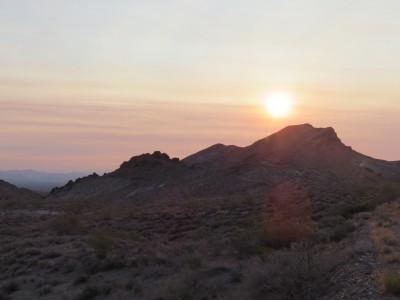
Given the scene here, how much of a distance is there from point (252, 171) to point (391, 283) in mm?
62370

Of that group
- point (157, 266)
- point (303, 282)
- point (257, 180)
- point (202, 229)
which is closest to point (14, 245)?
point (202, 229)

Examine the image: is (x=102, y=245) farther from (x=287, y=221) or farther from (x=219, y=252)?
(x=287, y=221)

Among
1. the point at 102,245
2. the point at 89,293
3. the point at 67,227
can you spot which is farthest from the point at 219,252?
the point at 67,227

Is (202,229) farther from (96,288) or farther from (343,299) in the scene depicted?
(343,299)

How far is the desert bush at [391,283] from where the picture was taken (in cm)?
1119

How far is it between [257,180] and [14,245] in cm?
4525

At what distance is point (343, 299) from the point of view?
37.9 feet

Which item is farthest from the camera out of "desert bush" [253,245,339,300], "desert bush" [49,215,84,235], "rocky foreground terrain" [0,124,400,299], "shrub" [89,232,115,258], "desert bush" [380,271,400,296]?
"desert bush" [49,215,84,235]

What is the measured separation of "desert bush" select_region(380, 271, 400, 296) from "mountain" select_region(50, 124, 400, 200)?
45388 millimetres

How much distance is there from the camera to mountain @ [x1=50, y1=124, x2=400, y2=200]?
69.4 m

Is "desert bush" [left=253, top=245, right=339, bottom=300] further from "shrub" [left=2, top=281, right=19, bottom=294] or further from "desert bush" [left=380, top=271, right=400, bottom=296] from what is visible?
"shrub" [left=2, top=281, right=19, bottom=294]

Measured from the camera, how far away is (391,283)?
447 inches

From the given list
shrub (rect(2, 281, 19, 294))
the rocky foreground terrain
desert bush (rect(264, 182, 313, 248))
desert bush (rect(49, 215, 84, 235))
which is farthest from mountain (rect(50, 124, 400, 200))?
shrub (rect(2, 281, 19, 294))

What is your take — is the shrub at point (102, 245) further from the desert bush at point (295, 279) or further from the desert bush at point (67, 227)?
the desert bush at point (295, 279)
